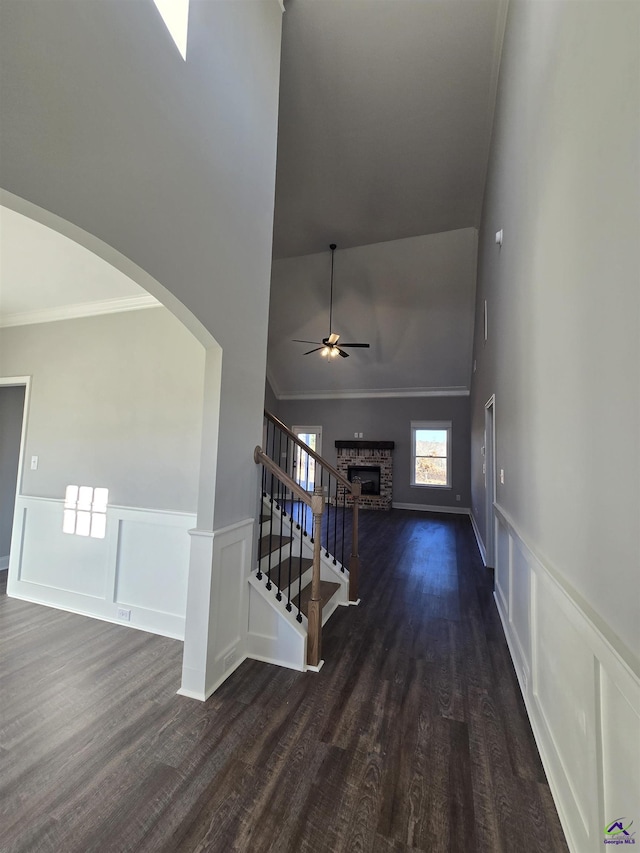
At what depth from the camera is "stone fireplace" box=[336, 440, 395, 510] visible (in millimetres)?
9055

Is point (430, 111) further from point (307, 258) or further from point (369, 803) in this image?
point (369, 803)

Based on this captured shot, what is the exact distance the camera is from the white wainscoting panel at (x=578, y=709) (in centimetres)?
91

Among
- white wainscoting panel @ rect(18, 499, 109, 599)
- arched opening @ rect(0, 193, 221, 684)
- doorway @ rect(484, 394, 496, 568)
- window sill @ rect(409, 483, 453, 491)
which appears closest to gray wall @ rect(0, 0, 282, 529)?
arched opening @ rect(0, 193, 221, 684)

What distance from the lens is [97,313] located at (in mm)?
3137

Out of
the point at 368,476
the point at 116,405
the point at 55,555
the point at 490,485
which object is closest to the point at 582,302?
the point at 116,405

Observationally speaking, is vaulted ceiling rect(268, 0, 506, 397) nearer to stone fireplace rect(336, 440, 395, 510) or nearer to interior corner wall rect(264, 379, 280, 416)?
interior corner wall rect(264, 379, 280, 416)

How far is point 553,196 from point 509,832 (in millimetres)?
2607

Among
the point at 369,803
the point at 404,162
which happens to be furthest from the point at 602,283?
the point at 404,162

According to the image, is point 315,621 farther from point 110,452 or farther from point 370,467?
point 370,467

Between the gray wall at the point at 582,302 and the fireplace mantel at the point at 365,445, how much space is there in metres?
6.83

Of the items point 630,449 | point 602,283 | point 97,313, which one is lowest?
point 630,449

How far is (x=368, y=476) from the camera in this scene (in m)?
9.42

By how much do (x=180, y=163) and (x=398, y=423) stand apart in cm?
822

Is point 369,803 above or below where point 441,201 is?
below
